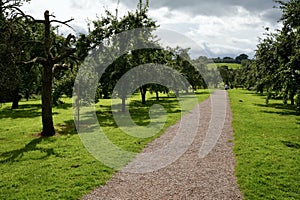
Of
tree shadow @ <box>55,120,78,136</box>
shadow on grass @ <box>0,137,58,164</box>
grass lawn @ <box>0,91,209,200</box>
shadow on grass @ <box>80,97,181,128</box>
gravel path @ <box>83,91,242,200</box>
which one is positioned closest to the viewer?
gravel path @ <box>83,91,242,200</box>

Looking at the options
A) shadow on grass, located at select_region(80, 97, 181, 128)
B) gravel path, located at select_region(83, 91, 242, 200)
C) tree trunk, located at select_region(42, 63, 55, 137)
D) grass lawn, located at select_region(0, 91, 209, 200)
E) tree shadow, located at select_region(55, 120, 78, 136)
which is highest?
tree trunk, located at select_region(42, 63, 55, 137)

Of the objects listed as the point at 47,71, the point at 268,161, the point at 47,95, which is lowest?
the point at 268,161

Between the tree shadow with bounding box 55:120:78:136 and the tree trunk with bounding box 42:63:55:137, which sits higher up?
the tree trunk with bounding box 42:63:55:137

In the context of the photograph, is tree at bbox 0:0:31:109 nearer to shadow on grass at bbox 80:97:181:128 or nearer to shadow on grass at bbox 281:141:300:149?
shadow on grass at bbox 80:97:181:128

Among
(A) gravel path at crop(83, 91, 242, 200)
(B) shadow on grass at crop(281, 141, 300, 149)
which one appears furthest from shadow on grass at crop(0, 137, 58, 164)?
(B) shadow on grass at crop(281, 141, 300, 149)

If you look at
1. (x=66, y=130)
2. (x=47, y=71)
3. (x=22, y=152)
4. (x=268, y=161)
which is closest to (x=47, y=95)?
(x=47, y=71)

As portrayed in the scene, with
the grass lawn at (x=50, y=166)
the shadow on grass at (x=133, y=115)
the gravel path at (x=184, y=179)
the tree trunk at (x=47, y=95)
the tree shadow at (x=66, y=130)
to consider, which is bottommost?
the gravel path at (x=184, y=179)

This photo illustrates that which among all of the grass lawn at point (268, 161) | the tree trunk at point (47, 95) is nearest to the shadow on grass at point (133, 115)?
the tree trunk at point (47, 95)

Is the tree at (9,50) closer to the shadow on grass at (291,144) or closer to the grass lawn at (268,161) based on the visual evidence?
the grass lawn at (268,161)

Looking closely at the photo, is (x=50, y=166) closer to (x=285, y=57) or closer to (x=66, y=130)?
(x=66, y=130)

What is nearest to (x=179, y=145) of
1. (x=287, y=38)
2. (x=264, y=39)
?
(x=287, y=38)

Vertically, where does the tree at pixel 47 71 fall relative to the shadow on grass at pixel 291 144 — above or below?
above

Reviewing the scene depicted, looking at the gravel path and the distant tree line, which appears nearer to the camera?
the gravel path

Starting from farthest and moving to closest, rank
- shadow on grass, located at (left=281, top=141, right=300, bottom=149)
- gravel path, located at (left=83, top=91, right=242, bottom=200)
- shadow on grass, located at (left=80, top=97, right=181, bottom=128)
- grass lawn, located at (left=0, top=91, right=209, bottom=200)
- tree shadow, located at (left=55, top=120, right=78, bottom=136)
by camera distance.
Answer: shadow on grass, located at (left=80, top=97, right=181, bottom=128)
tree shadow, located at (left=55, top=120, right=78, bottom=136)
shadow on grass, located at (left=281, top=141, right=300, bottom=149)
grass lawn, located at (left=0, top=91, right=209, bottom=200)
gravel path, located at (left=83, top=91, right=242, bottom=200)
